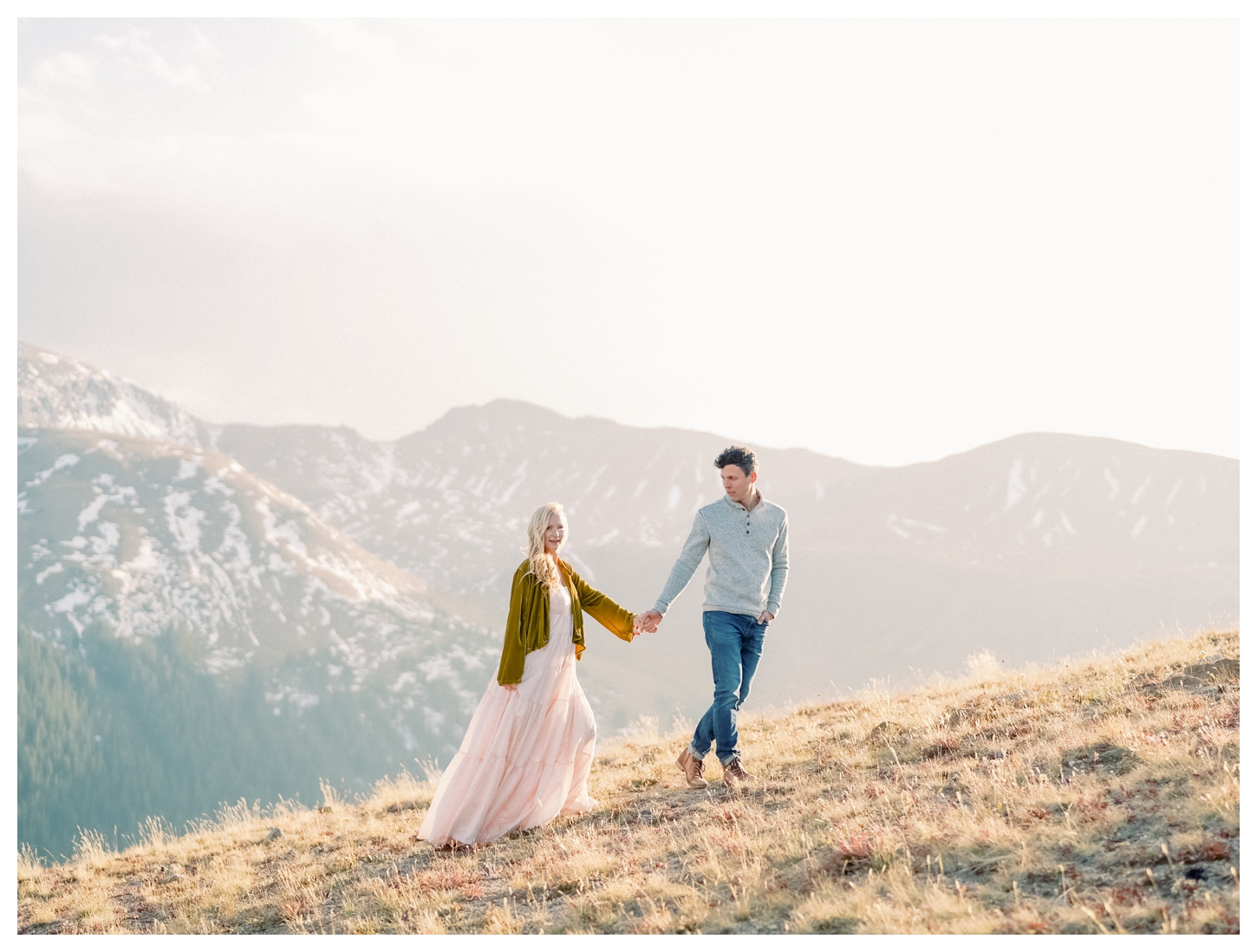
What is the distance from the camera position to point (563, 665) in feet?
25.8

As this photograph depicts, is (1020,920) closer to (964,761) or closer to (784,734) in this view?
(964,761)

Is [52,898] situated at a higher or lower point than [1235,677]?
lower

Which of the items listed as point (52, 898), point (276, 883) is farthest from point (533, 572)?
point (52, 898)

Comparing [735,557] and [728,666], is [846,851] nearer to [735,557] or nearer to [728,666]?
[728,666]

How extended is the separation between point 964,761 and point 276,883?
560 cm

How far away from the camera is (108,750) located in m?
188

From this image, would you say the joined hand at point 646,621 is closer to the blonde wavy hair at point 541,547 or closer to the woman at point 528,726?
the woman at point 528,726

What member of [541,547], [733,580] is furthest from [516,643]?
[733,580]

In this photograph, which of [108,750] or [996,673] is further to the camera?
[108,750]

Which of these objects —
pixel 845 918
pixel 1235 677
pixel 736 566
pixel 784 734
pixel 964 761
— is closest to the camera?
pixel 845 918

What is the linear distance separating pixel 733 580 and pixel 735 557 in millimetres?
203

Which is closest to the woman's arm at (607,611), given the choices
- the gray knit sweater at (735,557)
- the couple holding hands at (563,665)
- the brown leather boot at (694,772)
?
the couple holding hands at (563,665)

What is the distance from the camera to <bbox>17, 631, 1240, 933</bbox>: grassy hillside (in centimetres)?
481

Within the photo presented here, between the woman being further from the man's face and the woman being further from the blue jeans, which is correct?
the man's face
